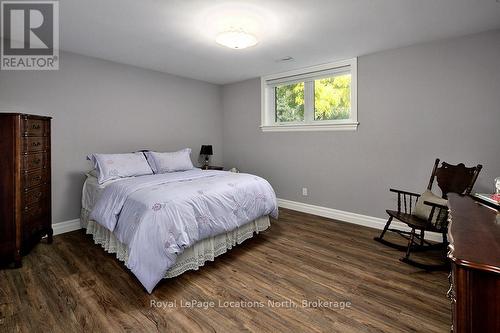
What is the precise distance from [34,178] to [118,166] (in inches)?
31.2

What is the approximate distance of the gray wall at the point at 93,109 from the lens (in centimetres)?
298

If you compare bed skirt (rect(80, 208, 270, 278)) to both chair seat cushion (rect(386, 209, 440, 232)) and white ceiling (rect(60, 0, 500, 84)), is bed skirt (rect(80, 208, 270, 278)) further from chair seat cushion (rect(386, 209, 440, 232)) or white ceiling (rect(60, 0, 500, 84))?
white ceiling (rect(60, 0, 500, 84))

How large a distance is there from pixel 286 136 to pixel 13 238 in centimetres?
356

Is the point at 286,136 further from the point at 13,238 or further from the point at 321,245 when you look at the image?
the point at 13,238

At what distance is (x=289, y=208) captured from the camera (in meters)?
4.26

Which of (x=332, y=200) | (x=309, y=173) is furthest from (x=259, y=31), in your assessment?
(x=332, y=200)

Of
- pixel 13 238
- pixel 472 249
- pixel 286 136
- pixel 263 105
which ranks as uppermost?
pixel 263 105

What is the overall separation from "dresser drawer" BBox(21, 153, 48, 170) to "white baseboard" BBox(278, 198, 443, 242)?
3297mm

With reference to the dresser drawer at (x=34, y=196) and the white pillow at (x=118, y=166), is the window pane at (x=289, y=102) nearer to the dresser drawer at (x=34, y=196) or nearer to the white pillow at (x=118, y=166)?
the white pillow at (x=118, y=166)

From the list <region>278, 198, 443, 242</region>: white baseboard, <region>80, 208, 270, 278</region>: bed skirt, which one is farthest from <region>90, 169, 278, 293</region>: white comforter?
<region>278, 198, 443, 242</region>: white baseboard

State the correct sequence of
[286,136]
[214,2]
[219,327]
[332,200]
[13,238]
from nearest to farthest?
1. [219,327]
2. [214,2]
3. [13,238]
4. [332,200]
5. [286,136]

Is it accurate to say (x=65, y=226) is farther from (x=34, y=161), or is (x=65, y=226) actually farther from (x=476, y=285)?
(x=476, y=285)

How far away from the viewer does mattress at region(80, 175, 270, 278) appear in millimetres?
2215

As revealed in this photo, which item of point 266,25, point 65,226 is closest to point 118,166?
point 65,226
